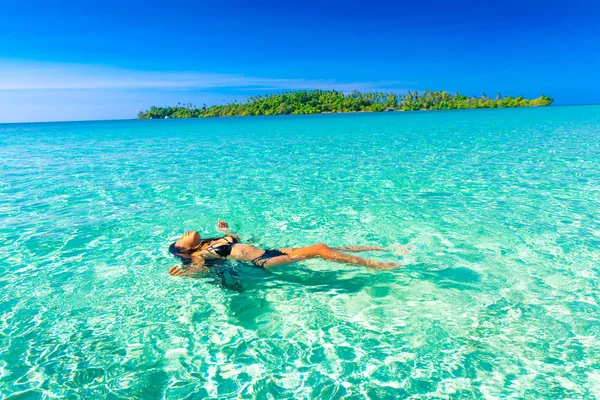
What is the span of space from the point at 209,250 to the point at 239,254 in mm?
541

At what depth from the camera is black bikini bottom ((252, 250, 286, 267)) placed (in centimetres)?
673

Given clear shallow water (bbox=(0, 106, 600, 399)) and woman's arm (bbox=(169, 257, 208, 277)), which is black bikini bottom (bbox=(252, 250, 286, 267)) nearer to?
clear shallow water (bbox=(0, 106, 600, 399))

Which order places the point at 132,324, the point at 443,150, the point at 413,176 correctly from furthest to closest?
the point at 443,150 → the point at 413,176 → the point at 132,324

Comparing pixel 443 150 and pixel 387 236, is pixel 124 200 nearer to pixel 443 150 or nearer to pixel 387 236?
pixel 387 236

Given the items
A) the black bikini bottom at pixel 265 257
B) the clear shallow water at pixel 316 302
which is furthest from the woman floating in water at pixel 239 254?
the clear shallow water at pixel 316 302

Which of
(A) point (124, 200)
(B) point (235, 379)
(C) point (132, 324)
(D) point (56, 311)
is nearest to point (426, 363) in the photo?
(B) point (235, 379)

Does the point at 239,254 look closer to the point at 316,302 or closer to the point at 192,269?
the point at 192,269

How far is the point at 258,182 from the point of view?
1555 cm

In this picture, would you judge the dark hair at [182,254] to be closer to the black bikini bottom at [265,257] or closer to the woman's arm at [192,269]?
the woman's arm at [192,269]

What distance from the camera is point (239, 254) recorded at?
6898 millimetres

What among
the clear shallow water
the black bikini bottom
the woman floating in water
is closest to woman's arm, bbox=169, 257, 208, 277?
the woman floating in water

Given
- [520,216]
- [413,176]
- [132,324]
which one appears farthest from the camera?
[413,176]

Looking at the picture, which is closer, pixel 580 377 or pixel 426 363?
pixel 580 377

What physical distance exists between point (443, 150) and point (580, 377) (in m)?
21.7
